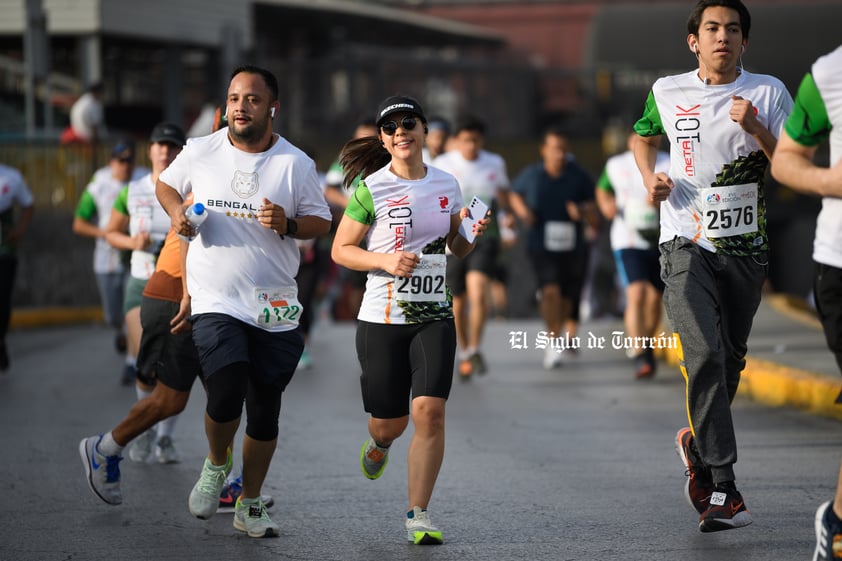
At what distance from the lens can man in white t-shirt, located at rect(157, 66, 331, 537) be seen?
6395 mm

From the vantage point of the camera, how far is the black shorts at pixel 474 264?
1295 cm

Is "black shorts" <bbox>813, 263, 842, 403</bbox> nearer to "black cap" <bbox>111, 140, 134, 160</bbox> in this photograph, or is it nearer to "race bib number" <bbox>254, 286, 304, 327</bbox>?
"race bib number" <bbox>254, 286, 304, 327</bbox>

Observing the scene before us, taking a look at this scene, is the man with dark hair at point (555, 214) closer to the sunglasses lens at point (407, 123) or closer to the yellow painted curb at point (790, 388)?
the yellow painted curb at point (790, 388)

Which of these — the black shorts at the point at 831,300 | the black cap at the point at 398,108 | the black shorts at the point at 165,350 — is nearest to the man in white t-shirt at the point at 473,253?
the black shorts at the point at 165,350

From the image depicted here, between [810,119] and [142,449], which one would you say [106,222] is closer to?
[142,449]

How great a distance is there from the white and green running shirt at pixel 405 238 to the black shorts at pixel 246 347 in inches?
14.9

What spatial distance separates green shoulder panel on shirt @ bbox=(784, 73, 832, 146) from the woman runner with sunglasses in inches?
74.1

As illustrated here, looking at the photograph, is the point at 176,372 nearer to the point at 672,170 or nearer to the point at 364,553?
the point at 364,553

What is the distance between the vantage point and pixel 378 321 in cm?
656

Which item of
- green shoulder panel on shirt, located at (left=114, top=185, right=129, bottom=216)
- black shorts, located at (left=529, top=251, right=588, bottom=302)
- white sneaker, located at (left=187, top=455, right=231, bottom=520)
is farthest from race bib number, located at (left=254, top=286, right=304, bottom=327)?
black shorts, located at (left=529, top=251, right=588, bottom=302)

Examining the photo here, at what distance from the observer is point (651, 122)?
6.72 m

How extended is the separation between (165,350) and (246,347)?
1.08 metres

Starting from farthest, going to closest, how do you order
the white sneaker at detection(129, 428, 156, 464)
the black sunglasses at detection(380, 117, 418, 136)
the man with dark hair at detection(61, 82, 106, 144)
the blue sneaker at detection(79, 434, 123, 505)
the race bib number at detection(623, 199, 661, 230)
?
the man with dark hair at detection(61, 82, 106, 144), the race bib number at detection(623, 199, 661, 230), the white sneaker at detection(129, 428, 156, 464), the blue sneaker at detection(79, 434, 123, 505), the black sunglasses at detection(380, 117, 418, 136)

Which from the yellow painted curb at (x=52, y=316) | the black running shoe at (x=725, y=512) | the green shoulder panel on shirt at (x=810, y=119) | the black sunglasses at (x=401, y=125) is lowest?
the yellow painted curb at (x=52, y=316)
